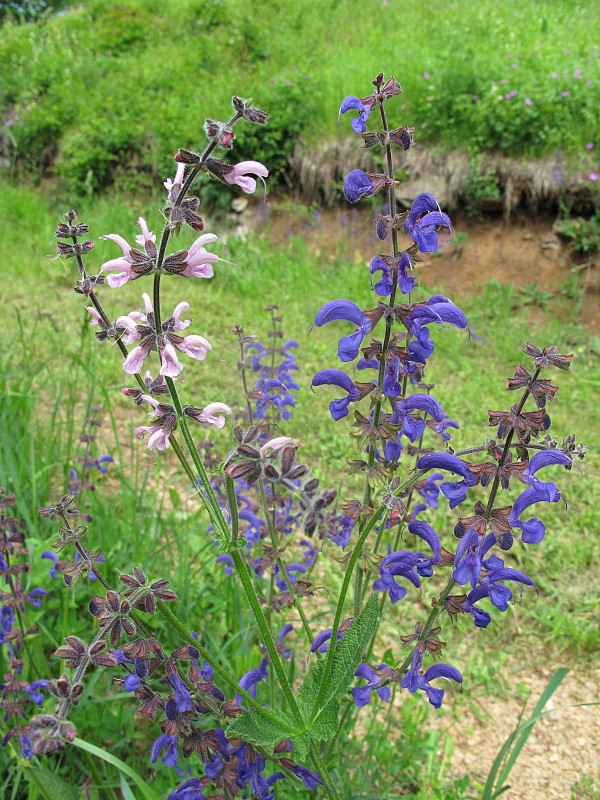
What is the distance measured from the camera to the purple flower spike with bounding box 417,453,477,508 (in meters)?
1.07

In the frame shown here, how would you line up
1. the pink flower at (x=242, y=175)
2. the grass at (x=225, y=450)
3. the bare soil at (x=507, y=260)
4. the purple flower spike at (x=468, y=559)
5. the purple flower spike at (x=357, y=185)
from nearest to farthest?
the pink flower at (x=242, y=175) < the purple flower spike at (x=468, y=559) < the purple flower spike at (x=357, y=185) < the grass at (x=225, y=450) < the bare soil at (x=507, y=260)

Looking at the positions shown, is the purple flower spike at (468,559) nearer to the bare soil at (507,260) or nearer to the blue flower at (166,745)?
the blue flower at (166,745)

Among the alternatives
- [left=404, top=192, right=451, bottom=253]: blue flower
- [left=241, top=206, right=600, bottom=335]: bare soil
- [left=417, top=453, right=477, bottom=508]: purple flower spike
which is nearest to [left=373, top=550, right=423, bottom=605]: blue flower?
[left=417, top=453, right=477, bottom=508]: purple flower spike

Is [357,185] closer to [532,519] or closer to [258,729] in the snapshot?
[532,519]

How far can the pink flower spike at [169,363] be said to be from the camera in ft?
3.11

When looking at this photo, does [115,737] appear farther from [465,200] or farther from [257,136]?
[257,136]

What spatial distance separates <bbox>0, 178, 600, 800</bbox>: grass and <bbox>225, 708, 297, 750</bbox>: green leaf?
0.51 m

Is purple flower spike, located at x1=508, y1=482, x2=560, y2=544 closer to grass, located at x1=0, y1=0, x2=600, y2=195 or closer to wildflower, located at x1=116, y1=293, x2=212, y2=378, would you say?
wildflower, located at x1=116, y1=293, x2=212, y2=378

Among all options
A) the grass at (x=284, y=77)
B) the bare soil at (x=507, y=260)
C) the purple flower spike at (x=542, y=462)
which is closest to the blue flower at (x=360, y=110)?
the purple flower spike at (x=542, y=462)

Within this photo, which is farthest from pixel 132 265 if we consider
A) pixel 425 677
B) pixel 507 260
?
pixel 507 260

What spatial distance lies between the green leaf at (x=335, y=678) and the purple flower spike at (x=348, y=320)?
47 centimetres

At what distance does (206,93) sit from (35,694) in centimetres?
779

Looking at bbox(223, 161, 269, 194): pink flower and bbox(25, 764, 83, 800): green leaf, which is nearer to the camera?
bbox(223, 161, 269, 194): pink flower

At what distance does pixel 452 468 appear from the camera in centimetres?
108
